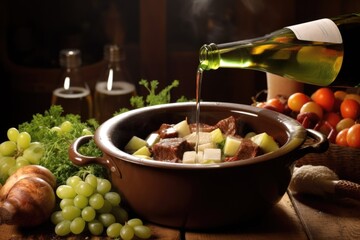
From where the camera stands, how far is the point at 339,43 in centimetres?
144

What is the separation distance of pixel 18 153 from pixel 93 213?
A: 310 mm

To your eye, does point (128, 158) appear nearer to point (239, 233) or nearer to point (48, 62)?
point (239, 233)

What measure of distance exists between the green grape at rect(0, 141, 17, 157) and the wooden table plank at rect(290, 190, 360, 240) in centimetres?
63

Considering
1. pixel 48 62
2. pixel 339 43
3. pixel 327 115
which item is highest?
pixel 339 43

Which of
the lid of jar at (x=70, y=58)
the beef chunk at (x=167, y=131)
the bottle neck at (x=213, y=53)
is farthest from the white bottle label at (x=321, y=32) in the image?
the lid of jar at (x=70, y=58)

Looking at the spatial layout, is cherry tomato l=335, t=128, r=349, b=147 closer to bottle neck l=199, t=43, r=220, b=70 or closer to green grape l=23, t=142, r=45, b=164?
bottle neck l=199, t=43, r=220, b=70

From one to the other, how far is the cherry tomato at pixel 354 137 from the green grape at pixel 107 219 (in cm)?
62

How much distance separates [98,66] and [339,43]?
1.47 m

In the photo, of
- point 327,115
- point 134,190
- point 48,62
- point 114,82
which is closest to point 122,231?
point 134,190

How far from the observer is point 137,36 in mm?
3244

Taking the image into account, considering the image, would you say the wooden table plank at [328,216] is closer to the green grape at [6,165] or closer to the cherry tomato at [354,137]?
the cherry tomato at [354,137]

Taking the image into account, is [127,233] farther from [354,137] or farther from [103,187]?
[354,137]

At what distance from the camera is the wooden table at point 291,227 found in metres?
1.27

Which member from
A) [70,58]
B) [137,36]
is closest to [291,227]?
[70,58]
